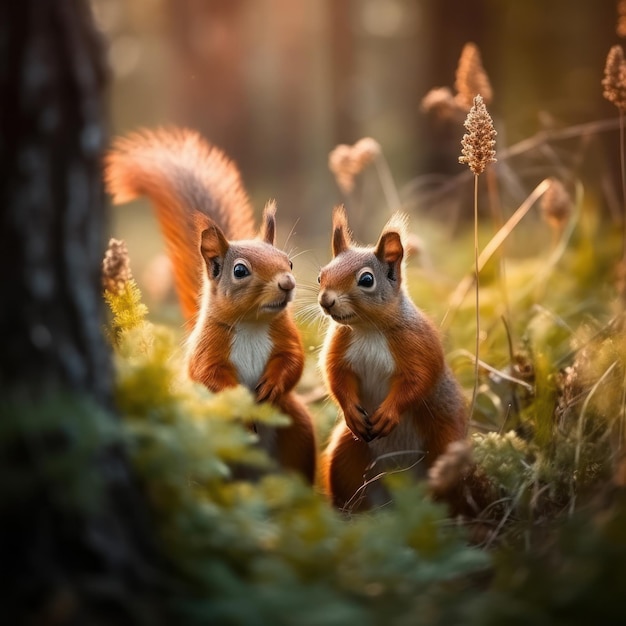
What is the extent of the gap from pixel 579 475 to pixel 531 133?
5.45 meters

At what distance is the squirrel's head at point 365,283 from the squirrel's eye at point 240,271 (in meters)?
0.24

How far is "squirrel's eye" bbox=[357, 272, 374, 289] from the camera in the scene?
2.88 metres

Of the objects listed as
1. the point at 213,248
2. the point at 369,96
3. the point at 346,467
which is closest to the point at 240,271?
the point at 213,248

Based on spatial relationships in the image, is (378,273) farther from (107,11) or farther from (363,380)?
(107,11)

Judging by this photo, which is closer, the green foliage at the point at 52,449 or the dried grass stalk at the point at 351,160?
the green foliage at the point at 52,449

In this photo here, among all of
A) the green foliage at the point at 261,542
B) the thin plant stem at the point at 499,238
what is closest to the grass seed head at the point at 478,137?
the thin plant stem at the point at 499,238

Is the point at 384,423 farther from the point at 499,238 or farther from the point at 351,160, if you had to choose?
the point at 351,160

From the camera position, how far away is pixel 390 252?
2.96 meters

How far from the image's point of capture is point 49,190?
1.62m

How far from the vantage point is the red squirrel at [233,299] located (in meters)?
2.88

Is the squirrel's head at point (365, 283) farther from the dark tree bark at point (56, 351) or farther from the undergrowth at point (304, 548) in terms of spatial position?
the dark tree bark at point (56, 351)

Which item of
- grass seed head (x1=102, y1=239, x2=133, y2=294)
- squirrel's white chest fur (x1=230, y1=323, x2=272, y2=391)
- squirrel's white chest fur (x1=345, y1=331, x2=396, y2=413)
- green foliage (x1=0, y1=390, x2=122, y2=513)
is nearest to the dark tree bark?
green foliage (x1=0, y1=390, x2=122, y2=513)

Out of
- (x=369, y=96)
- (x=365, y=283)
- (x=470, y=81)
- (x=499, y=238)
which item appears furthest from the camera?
(x=369, y=96)

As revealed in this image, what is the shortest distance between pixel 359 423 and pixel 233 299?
0.56 m
